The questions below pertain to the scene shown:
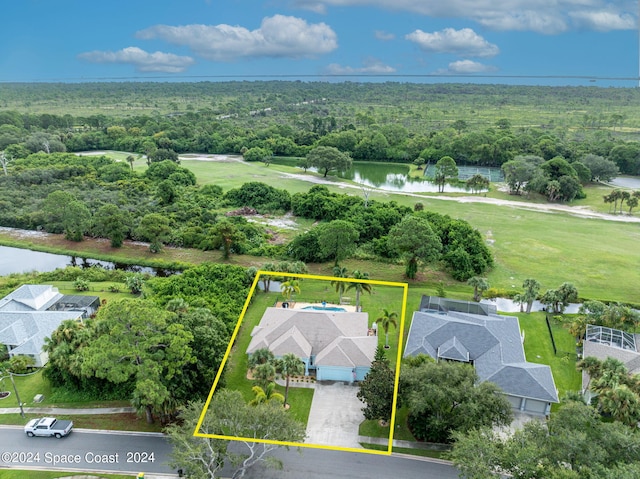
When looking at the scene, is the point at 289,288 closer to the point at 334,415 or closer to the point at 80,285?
the point at 334,415

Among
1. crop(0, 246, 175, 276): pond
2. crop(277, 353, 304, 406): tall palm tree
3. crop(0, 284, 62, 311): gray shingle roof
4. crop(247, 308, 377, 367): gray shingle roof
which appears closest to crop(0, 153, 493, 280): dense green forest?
crop(0, 246, 175, 276): pond

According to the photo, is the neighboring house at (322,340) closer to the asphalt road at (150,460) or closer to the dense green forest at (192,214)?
the asphalt road at (150,460)

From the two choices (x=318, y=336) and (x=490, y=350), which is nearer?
(x=318, y=336)

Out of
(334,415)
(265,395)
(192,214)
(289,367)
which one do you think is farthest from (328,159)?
(265,395)

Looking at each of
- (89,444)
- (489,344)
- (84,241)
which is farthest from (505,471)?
(84,241)

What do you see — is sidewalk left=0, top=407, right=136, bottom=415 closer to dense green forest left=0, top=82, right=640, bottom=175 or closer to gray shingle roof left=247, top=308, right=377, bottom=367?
gray shingle roof left=247, top=308, right=377, bottom=367
